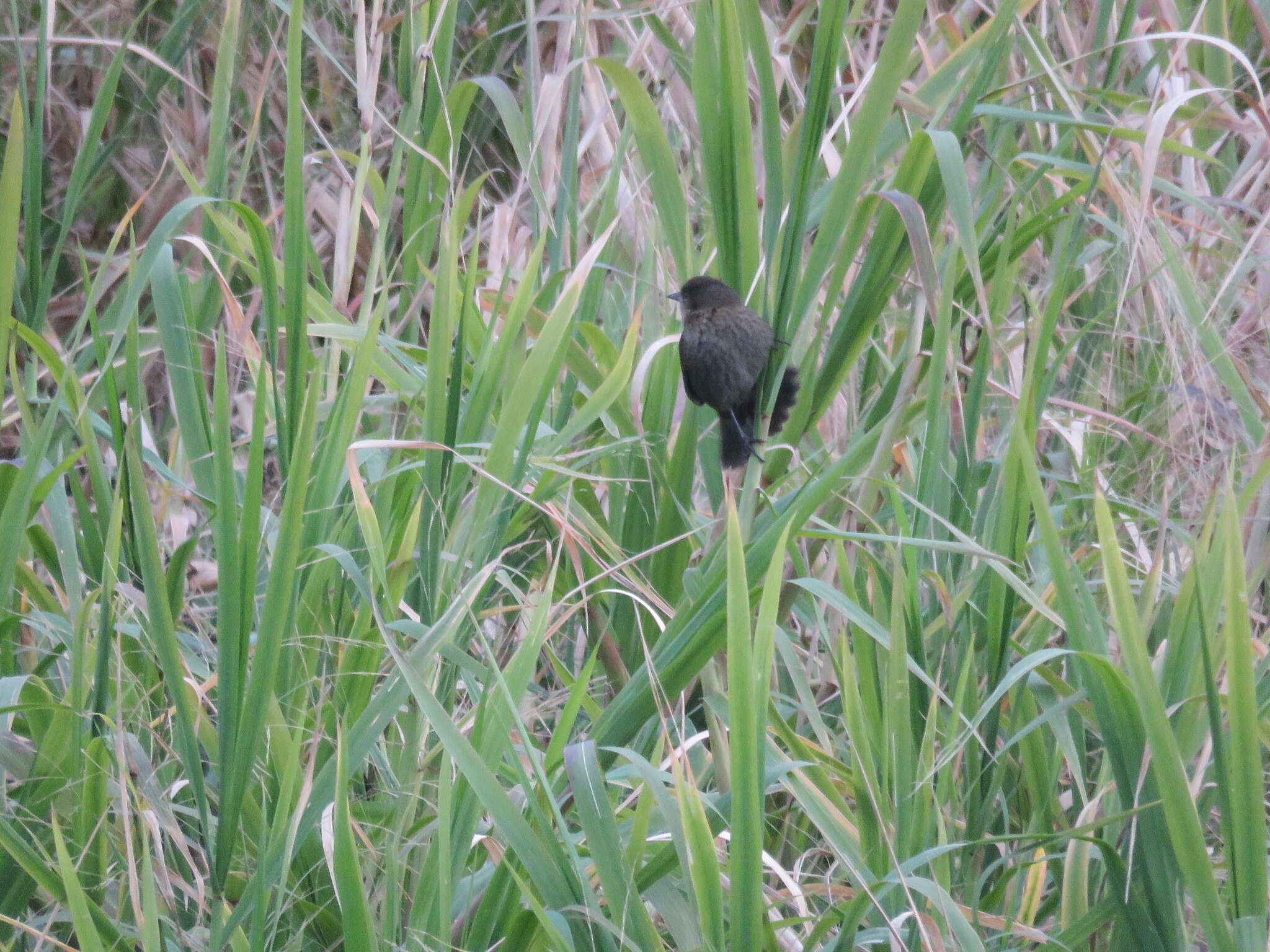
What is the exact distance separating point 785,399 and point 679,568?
0.27 meters

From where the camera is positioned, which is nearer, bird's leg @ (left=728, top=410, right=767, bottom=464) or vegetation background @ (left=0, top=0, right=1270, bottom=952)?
vegetation background @ (left=0, top=0, right=1270, bottom=952)

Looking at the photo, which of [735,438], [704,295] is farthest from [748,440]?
[704,295]

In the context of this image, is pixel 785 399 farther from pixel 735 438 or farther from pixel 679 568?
pixel 679 568

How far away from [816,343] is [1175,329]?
0.45 m

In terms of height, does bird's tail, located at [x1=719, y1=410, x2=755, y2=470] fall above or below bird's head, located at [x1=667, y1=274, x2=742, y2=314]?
below

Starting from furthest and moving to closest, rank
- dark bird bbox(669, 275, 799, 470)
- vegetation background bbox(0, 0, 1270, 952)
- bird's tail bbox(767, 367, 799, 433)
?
bird's tail bbox(767, 367, 799, 433), dark bird bbox(669, 275, 799, 470), vegetation background bbox(0, 0, 1270, 952)

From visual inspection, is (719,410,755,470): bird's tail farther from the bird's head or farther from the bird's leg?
the bird's head

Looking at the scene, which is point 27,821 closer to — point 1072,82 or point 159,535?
point 159,535

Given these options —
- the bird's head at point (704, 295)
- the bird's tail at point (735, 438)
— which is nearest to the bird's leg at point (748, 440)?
the bird's tail at point (735, 438)

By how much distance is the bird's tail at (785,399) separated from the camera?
1.36 metres

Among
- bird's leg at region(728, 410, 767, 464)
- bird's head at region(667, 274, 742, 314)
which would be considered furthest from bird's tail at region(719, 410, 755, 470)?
bird's head at region(667, 274, 742, 314)

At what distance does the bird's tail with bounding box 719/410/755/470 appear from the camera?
1.32 m

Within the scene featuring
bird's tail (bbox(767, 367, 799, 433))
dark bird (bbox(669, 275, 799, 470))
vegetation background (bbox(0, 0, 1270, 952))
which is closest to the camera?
vegetation background (bbox(0, 0, 1270, 952))

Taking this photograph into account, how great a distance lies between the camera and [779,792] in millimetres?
1568
